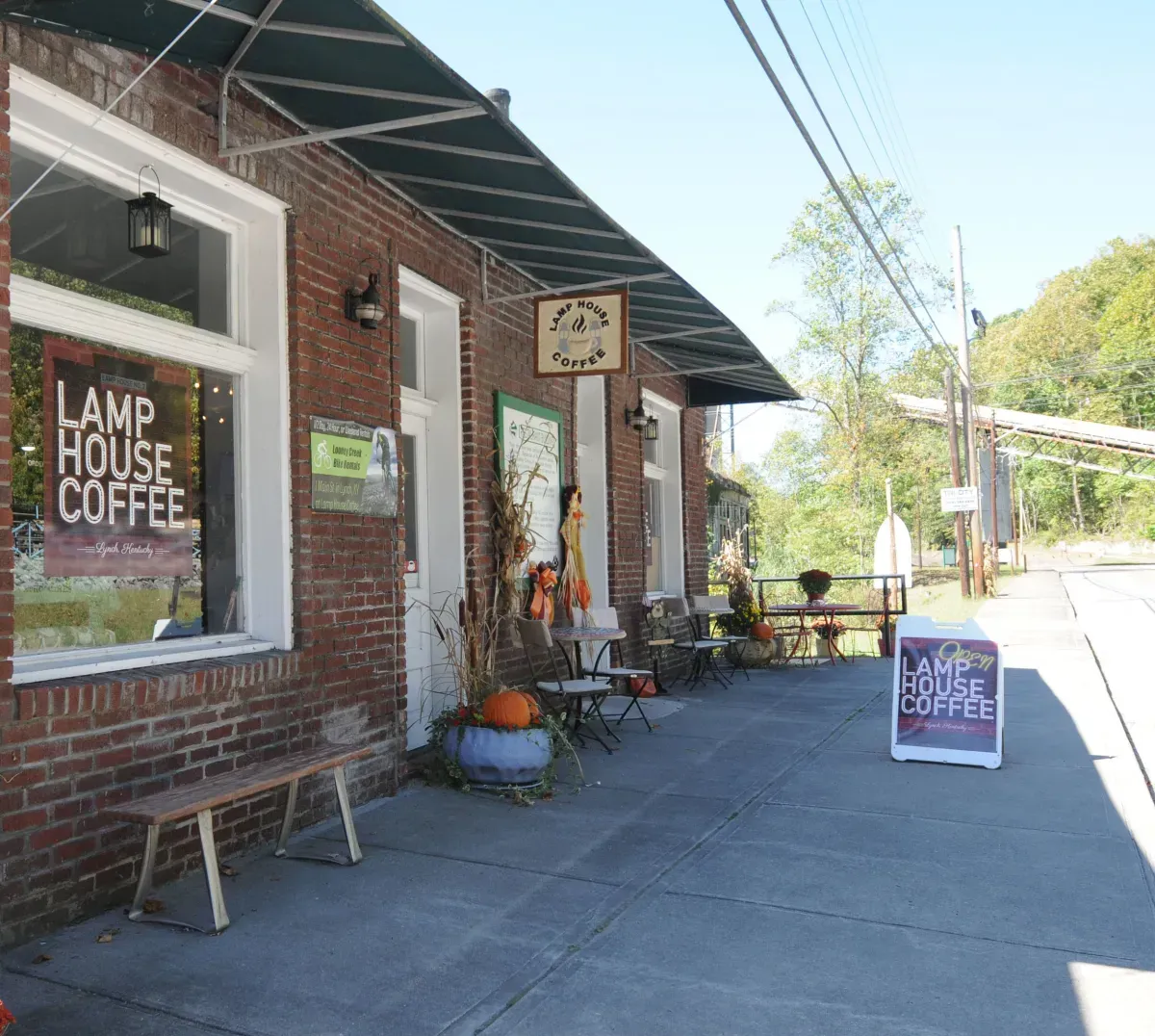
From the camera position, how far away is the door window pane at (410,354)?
6613 millimetres

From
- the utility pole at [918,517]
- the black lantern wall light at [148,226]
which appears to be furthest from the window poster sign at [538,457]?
the utility pole at [918,517]

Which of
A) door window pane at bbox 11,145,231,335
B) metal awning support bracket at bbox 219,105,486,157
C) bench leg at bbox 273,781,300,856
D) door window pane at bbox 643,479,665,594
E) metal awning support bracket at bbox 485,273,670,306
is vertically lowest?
bench leg at bbox 273,781,300,856

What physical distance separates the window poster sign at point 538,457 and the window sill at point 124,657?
287cm

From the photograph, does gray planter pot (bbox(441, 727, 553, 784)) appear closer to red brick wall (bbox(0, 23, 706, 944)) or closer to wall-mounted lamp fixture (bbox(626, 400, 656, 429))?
red brick wall (bbox(0, 23, 706, 944))

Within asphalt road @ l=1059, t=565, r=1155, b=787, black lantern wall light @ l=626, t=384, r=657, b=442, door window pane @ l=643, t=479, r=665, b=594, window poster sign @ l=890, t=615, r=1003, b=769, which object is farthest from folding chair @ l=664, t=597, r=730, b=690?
asphalt road @ l=1059, t=565, r=1155, b=787

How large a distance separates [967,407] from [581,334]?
1979cm

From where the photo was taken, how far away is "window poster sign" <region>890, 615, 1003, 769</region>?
623cm

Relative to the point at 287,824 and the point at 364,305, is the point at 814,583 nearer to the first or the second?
the point at 364,305

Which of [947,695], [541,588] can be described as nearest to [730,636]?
[541,588]

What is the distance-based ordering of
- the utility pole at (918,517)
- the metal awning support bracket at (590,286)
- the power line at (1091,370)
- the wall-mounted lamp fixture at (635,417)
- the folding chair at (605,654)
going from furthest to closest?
the power line at (1091,370)
the utility pole at (918,517)
the wall-mounted lamp fixture at (635,417)
the folding chair at (605,654)
the metal awning support bracket at (590,286)

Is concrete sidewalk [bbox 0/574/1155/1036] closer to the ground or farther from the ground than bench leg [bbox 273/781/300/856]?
closer to the ground

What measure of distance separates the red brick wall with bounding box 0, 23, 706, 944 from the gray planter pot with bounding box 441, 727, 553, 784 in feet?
1.50

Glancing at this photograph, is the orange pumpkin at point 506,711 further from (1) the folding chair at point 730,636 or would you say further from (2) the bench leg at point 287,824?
(1) the folding chair at point 730,636

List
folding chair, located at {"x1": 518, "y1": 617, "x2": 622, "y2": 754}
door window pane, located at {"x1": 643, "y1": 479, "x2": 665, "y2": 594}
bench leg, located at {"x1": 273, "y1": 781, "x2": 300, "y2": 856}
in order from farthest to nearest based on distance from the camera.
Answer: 1. door window pane, located at {"x1": 643, "y1": 479, "x2": 665, "y2": 594}
2. folding chair, located at {"x1": 518, "y1": 617, "x2": 622, "y2": 754}
3. bench leg, located at {"x1": 273, "y1": 781, "x2": 300, "y2": 856}
